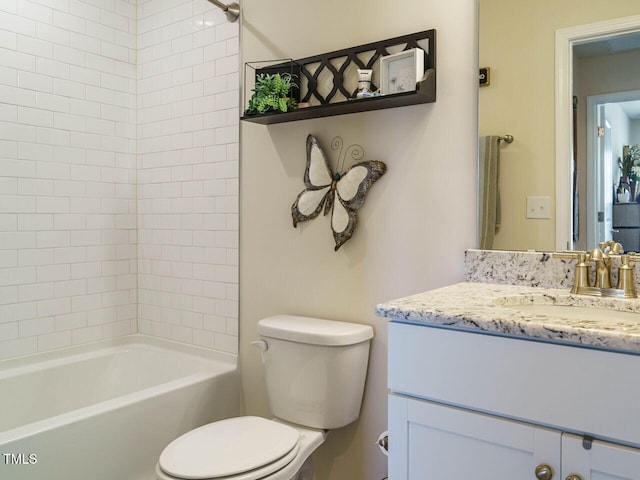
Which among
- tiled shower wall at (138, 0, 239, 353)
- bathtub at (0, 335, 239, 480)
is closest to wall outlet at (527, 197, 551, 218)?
tiled shower wall at (138, 0, 239, 353)

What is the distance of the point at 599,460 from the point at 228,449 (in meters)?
1.05

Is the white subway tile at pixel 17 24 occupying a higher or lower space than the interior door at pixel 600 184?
higher

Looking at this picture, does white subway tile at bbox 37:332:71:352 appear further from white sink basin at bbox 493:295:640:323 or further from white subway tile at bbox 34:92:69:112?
white sink basin at bbox 493:295:640:323

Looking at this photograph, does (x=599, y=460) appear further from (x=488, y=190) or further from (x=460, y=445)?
(x=488, y=190)

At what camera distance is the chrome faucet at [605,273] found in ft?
4.24

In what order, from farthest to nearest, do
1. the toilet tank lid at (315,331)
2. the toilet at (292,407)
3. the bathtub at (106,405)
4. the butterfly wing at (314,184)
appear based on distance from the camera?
1. the butterfly wing at (314,184)
2. the toilet tank lid at (315,331)
3. the bathtub at (106,405)
4. the toilet at (292,407)

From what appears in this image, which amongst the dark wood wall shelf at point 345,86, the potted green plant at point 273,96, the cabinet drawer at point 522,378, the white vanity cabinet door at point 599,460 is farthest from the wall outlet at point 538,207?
the potted green plant at point 273,96

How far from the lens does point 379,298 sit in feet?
5.97

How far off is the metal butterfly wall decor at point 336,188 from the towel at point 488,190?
0.36 meters

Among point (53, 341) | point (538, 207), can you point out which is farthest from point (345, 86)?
point (53, 341)

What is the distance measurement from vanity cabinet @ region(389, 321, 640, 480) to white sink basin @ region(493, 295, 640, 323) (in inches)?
10.7

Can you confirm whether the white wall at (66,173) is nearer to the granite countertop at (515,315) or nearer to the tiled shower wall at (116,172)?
→ the tiled shower wall at (116,172)

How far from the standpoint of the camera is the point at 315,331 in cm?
173

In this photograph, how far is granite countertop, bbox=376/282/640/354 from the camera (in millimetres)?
896
